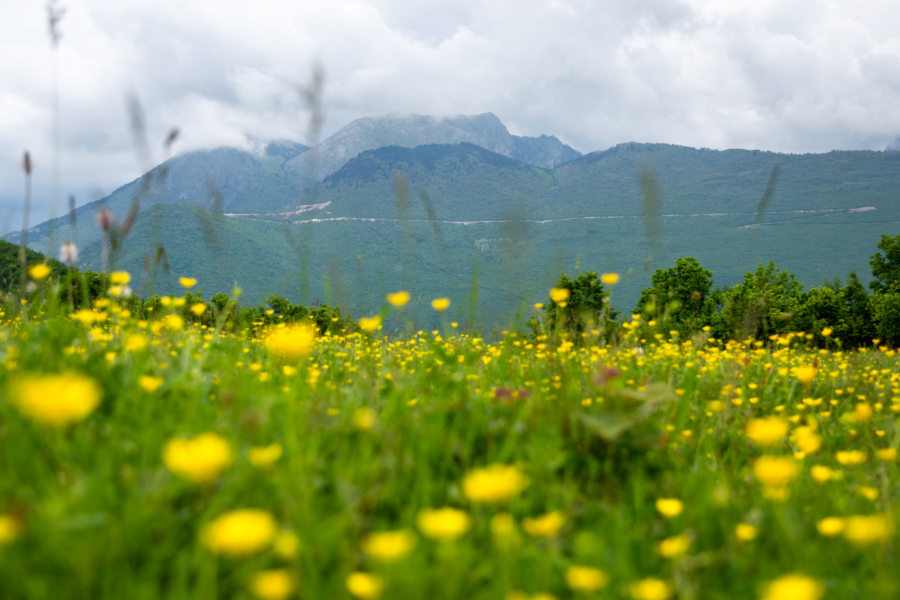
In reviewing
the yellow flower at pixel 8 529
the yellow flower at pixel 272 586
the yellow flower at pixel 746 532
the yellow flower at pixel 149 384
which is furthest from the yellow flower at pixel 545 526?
the yellow flower at pixel 149 384

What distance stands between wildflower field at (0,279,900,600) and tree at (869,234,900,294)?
49.8 m

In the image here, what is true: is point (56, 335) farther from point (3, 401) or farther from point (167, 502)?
point (167, 502)

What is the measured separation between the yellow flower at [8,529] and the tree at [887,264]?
2077 inches

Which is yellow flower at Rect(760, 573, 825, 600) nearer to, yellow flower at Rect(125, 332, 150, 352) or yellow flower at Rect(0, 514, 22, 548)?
yellow flower at Rect(0, 514, 22, 548)

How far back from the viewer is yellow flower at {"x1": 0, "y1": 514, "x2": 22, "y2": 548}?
1179mm

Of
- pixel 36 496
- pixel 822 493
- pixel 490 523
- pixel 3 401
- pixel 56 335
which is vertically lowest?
pixel 822 493

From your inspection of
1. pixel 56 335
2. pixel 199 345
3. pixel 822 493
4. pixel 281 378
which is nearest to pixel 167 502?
pixel 56 335

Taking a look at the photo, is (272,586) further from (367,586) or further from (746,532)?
(746,532)

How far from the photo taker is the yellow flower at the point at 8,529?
3.87 feet

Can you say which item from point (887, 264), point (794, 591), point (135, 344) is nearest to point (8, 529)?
point (135, 344)

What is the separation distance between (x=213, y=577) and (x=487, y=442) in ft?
4.34

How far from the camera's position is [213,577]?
4.74ft

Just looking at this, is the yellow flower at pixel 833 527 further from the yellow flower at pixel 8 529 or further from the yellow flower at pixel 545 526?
the yellow flower at pixel 8 529

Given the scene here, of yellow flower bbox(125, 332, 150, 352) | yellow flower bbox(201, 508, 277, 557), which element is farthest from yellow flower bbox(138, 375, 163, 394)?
yellow flower bbox(201, 508, 277, 557)
